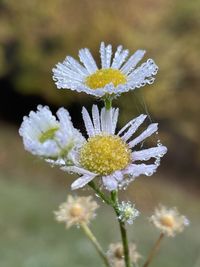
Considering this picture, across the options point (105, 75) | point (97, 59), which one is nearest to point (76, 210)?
point (105, 75)

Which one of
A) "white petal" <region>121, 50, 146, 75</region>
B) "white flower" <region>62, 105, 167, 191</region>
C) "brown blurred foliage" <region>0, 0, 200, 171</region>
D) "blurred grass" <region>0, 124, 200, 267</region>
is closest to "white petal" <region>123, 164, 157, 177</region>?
"white flower" <region>62, 105, 167, 191</region>

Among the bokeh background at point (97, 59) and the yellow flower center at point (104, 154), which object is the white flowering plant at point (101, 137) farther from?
the bokeh background at point (97, 59)

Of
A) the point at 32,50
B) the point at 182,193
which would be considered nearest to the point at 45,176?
the point at 182,193

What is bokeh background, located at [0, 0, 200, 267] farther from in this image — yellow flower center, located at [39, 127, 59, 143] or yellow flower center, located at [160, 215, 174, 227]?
yellow flower center, located at [39, 127, 59, 143]

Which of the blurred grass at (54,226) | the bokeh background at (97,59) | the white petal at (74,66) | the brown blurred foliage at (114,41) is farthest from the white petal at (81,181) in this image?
the brown blurred foliage at (114,41)

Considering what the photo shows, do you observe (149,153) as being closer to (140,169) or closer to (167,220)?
(140,169)
